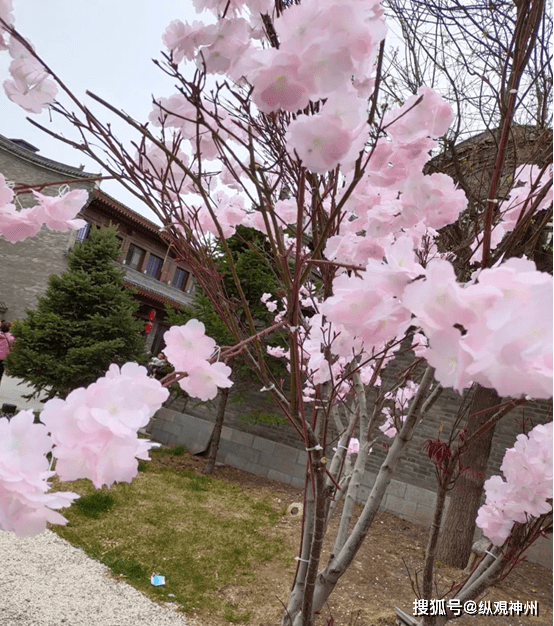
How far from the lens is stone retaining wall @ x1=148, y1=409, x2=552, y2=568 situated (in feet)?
21.9

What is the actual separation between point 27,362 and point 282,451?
4629mm

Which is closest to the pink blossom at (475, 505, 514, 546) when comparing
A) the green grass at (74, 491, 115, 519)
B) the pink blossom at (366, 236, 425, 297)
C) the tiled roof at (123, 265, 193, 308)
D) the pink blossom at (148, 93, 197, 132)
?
the pink blossom at (366, 236, 425, 297)

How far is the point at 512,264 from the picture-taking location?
0.53 metres

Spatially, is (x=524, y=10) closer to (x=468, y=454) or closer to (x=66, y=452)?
(x=66, y=452)

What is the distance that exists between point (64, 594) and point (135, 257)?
46.0ft

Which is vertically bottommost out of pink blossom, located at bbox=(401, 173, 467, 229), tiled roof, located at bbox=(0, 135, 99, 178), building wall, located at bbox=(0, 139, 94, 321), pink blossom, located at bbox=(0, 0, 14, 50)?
pink blossom, located at bbox=(401, 173, 467, 229)

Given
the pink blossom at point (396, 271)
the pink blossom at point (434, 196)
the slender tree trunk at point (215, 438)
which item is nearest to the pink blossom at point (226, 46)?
the pink blossom at point (434, 196)

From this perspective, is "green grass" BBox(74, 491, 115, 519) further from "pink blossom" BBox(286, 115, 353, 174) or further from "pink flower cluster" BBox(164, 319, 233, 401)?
"pink blossom" BBox(286, 115, 353, 174)

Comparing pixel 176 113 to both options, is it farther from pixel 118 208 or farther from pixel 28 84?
pixel 118 208

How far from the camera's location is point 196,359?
108cm

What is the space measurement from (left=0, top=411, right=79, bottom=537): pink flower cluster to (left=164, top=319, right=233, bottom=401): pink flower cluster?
1.17 feet

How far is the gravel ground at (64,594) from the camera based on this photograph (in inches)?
123

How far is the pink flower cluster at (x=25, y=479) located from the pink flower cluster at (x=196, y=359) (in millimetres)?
358

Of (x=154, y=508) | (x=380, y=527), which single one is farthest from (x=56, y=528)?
(x=380, y=527)
